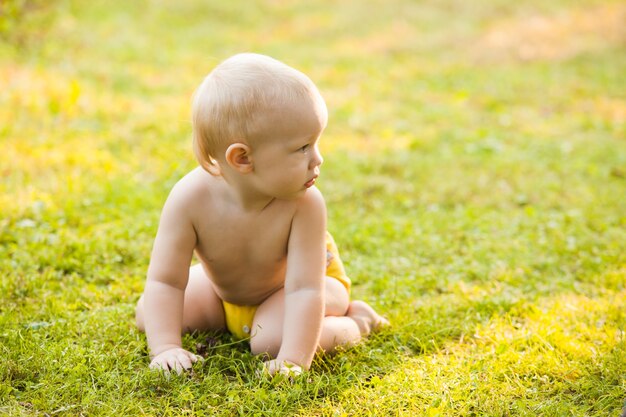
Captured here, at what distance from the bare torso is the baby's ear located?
22 cm

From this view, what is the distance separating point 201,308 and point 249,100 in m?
1.00

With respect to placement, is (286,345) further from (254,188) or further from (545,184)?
→ (545,184)

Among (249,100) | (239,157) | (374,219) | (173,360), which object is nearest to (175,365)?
(173,360)

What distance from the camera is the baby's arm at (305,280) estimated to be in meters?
2.54

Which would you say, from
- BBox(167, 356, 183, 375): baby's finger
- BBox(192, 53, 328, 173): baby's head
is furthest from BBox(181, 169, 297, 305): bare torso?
BBox(167, 356, 183, 375): baby's finger

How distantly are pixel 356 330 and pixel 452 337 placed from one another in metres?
0.42

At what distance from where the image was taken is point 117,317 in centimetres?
295

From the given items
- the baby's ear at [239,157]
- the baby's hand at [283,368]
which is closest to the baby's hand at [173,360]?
the baby's hand at [283,368]

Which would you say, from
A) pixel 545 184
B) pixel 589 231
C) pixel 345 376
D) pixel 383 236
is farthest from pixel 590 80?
pixel 345 376

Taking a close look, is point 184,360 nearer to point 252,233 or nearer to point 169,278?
point 169,278

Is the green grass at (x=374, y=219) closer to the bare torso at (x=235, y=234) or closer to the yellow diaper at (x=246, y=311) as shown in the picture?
the yellow diaper at (x=246, y=311)

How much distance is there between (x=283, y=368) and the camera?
2486 millimetres

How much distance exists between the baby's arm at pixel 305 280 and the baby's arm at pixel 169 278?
0.37 meters

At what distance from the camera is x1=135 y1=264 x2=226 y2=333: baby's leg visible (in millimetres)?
2863
